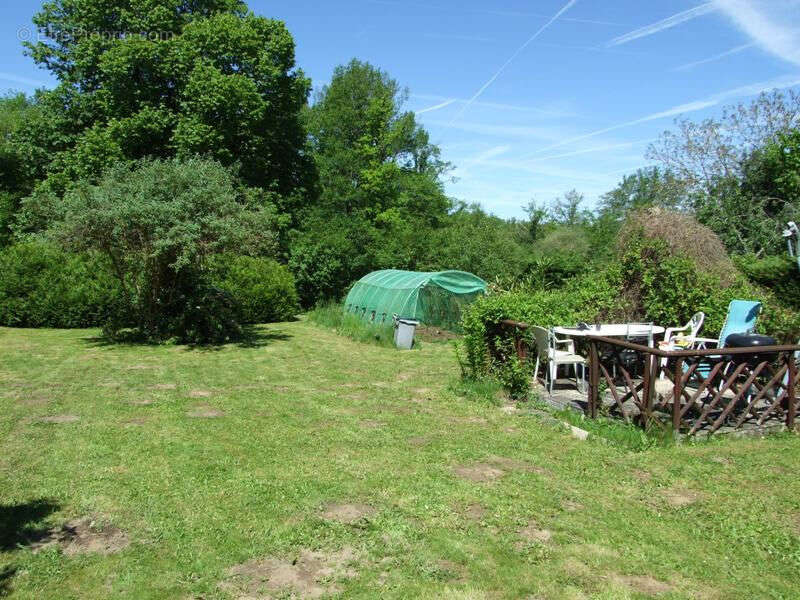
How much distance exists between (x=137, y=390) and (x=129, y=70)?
15.5m

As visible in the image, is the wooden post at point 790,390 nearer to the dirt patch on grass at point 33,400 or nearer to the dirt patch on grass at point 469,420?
the dirt patch on grass at point 469,420

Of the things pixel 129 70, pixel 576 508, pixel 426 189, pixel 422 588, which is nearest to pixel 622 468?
pixel 576 508

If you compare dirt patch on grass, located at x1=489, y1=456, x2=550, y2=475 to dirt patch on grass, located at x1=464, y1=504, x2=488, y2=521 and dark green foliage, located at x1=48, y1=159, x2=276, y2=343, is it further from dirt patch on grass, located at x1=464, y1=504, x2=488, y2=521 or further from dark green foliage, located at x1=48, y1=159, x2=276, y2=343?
dark green foliage, located at x1=48, y1=159, x2=276, y2=343

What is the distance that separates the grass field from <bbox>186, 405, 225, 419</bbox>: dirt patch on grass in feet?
0.22

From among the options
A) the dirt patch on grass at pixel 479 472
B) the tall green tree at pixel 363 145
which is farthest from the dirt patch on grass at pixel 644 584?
the tall green tree at pixel 363 145

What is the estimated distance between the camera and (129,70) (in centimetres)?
2030

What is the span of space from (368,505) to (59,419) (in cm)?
452

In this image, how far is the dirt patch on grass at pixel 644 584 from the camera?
3.50 m

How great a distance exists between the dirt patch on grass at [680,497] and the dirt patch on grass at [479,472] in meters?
1.37

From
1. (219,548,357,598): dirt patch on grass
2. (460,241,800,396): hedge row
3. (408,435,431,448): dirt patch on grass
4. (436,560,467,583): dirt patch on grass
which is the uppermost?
(460,241,800,396): hedge row

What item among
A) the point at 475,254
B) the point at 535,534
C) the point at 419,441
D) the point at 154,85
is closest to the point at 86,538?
the point at 535,534

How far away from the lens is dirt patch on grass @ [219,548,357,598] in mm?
3475

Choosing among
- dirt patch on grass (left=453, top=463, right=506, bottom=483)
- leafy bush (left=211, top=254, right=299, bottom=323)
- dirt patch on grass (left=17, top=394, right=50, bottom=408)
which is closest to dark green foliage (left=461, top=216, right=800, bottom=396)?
dirt patch on grass (left=453, top=463, right=506, bottom=483)

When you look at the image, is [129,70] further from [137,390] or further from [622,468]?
[622,468]
